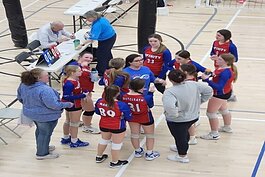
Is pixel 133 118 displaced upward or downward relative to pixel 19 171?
upward

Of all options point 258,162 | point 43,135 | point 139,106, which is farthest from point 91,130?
point 258,162

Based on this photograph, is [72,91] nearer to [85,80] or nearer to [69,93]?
[69,93]

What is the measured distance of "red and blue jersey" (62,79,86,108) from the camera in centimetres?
796

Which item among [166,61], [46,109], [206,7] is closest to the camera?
[46,109]

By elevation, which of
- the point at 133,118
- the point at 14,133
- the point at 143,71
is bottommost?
the point at 14,133

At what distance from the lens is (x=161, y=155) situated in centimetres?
842

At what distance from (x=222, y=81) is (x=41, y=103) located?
2.61 metres

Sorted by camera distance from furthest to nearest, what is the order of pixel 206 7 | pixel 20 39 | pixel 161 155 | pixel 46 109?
pixel 206 7, pixel 20 39, pixel 161 155, pixel 46 109

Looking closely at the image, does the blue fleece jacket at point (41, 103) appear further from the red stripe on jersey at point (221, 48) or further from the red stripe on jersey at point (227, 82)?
the red stripe on jersey at point (221, 48)

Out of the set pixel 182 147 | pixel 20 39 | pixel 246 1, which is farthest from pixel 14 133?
pixel 246 1

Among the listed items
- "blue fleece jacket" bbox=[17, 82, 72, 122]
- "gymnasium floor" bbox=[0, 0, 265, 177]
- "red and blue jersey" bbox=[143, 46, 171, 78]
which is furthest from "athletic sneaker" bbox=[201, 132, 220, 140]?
"blue fleece jacket" bbox=[17, 82, 72, 122]

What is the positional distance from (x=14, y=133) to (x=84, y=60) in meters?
1.82

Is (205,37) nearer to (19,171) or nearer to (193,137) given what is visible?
(193,137)

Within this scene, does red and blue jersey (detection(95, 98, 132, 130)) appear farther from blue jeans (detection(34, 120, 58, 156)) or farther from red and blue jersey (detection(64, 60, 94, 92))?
red and blue jersey (detection(64, 60, 94, 92))
